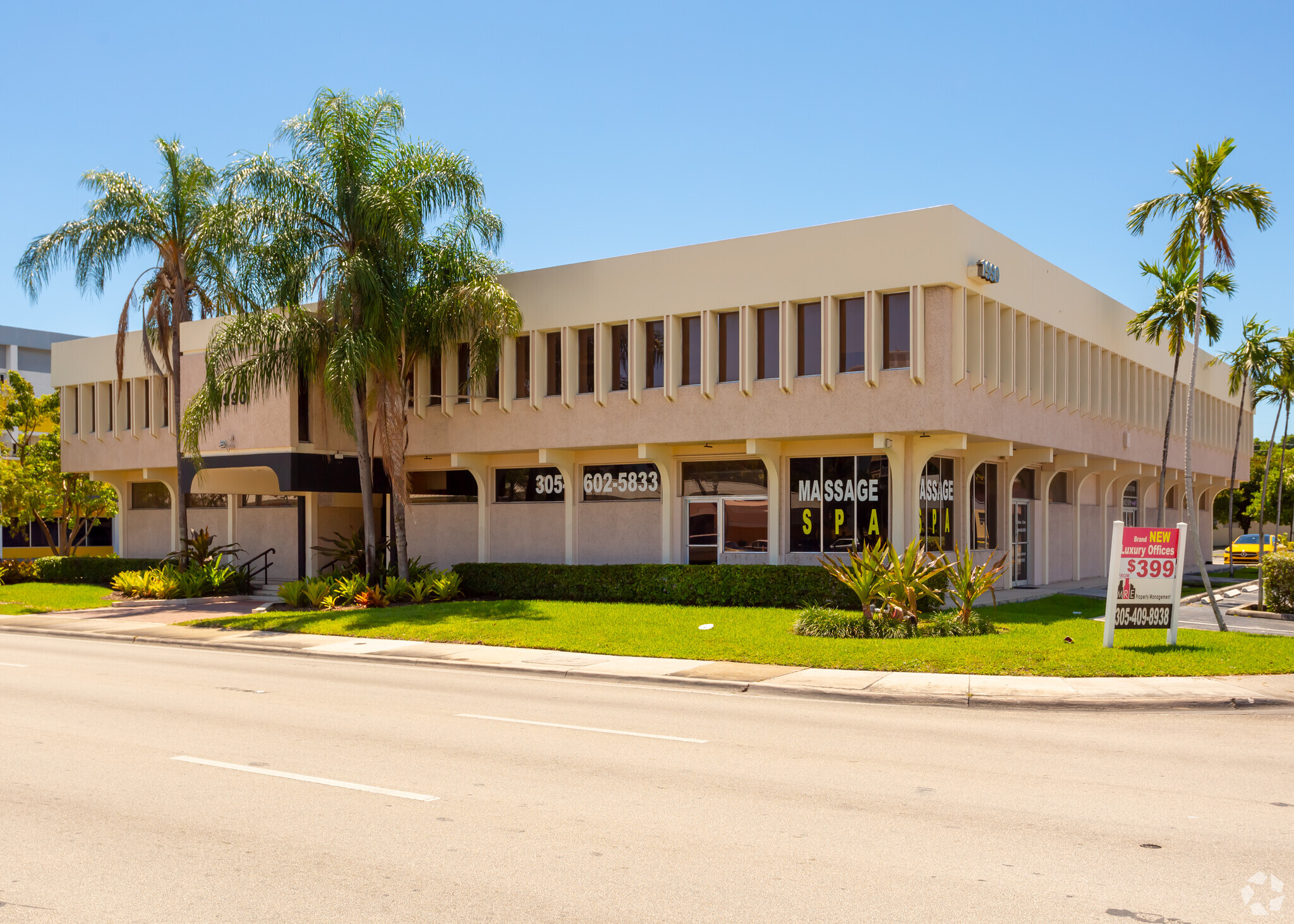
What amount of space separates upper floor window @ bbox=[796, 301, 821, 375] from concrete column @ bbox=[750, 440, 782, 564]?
1854 millimetres

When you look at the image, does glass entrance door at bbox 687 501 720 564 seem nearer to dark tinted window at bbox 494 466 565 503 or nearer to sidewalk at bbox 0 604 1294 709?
dark tinted window at bbox 494 466 565 503

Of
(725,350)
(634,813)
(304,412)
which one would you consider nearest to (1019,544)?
(725,350)

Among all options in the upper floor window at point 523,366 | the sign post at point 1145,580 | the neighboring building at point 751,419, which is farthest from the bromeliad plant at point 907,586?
the upper floor window at point 523,366

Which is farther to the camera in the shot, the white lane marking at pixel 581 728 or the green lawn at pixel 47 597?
the green lawn at pixel 47 597

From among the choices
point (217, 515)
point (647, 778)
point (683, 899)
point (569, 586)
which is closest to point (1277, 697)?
point (647, 778)

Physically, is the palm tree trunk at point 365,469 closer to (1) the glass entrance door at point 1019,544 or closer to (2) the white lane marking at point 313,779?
(1) the glass entrance door at point 1019,544

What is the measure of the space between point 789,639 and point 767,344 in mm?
7670

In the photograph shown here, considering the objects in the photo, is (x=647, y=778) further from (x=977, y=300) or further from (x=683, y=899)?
(x=977, y=300)

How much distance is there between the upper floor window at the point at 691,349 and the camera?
79.3 ft

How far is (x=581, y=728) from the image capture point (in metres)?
10.8

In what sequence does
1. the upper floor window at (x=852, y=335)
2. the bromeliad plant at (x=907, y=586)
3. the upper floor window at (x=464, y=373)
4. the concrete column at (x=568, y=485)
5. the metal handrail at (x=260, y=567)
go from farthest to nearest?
the metal handrail at (x=260, y=567) → the upper floor window at (x=464, y=373) → the concrete column at (x=568, y=485) → the upper floor window at (x=852, y=335) → the bromeliad plant at (x=907, y=586)

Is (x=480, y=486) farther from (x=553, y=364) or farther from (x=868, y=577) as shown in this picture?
(x=868, y=577)

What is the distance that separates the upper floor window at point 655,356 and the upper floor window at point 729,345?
1.35 meters

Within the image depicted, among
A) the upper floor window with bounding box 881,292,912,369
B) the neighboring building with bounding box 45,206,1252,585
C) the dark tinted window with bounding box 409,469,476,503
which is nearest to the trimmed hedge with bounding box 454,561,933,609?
the neighboring building with bounding box 45,206,1252,585
